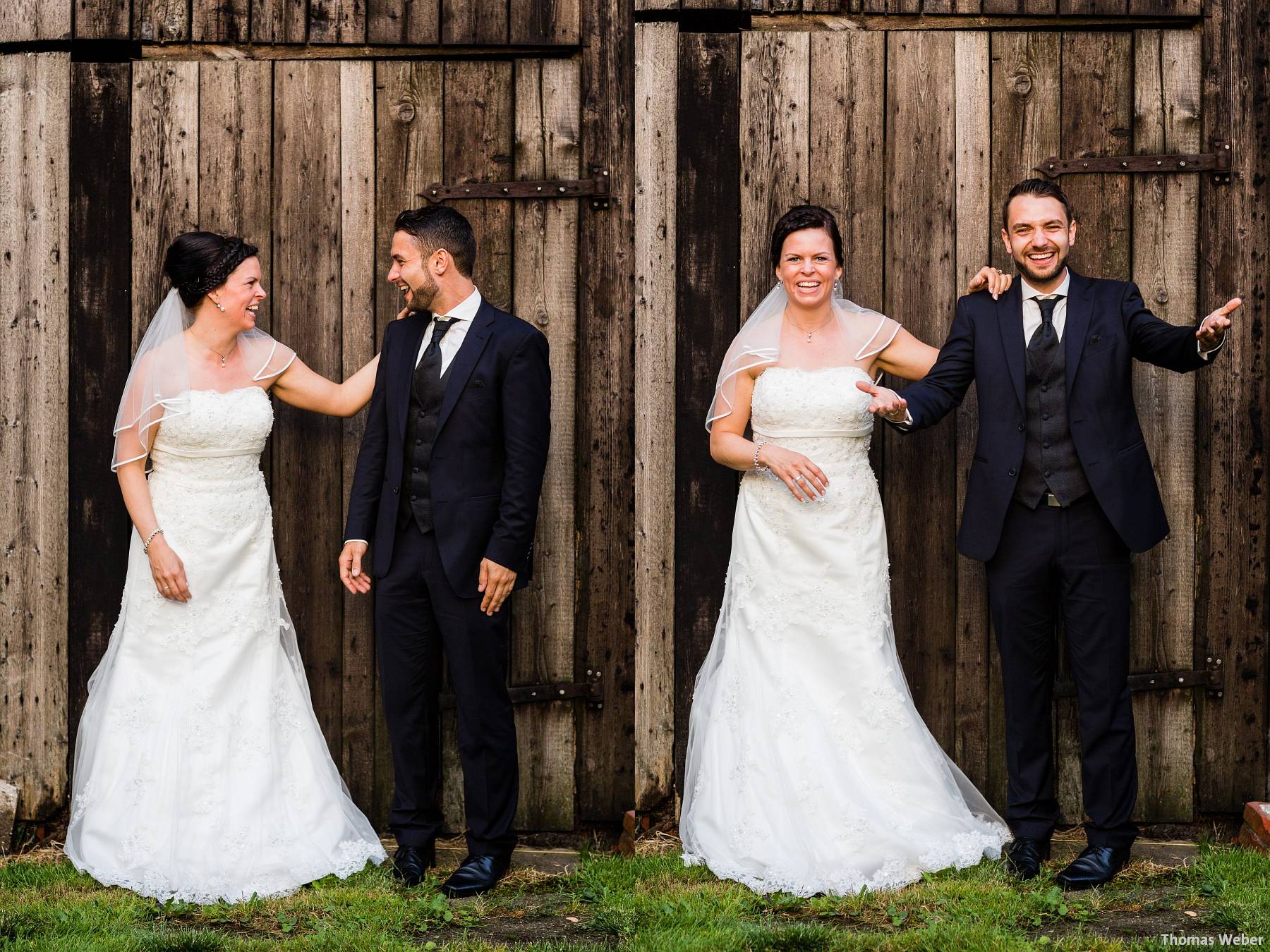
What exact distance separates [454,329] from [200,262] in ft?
3.30

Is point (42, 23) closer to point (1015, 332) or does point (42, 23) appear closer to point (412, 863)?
point (412, 863)

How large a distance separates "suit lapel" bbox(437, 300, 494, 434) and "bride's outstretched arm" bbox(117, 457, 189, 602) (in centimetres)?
109

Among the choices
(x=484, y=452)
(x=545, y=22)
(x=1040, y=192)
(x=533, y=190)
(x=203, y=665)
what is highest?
(x=545, y=22)

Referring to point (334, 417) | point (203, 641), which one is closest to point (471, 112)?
point (334, 417)

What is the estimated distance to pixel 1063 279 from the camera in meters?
4.49

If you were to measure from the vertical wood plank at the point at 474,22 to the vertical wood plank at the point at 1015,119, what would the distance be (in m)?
1.95

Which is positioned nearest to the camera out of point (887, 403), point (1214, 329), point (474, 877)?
point (1214, 329)

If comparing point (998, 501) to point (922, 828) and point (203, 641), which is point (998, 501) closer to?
point (922, 828)

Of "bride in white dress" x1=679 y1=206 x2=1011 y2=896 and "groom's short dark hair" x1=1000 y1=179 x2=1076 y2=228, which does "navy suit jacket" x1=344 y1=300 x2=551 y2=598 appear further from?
"groom's short dark hair" x1=1000 y1=179 x2=1076 y2=228


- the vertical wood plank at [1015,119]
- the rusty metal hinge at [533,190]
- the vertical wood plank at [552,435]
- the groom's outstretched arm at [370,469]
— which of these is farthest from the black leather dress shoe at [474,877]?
the rusty metal hinge at [533,190]

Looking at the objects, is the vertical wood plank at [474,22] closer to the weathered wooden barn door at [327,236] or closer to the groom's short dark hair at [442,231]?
the weathered wooden barn door at [327,236]

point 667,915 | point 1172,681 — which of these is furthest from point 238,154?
point 1172,681

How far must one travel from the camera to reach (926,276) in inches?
→ 197

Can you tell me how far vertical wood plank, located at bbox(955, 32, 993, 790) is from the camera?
500 centimetres
